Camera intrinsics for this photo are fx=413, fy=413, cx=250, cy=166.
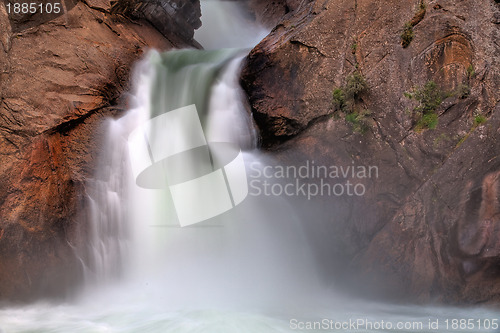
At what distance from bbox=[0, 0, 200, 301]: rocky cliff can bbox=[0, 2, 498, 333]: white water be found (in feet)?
1.21

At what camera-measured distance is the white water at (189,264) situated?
6934 mm

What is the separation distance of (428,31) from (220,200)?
5000 millimetres

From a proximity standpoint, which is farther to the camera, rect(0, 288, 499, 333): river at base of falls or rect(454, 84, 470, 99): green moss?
rect(454, 84, 470, 99): green moss

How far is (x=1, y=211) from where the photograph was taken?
7.19 meters

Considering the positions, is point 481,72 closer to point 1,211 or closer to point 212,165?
point 212,165

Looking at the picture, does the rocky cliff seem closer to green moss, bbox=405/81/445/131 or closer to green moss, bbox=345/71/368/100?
green moss, bbox=345/71/368/100

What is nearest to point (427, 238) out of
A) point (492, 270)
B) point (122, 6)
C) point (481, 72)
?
point (492, 270)

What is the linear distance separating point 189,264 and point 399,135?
14.7 ft

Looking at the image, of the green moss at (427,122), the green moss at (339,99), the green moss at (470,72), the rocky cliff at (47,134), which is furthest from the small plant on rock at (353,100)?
the rocky cliff at (47,134)

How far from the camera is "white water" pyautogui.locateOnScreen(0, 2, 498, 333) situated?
6.93 m

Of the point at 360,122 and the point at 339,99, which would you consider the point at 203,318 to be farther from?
the point at 339,99

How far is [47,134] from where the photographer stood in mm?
7594

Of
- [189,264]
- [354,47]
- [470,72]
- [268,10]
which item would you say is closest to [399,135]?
[470,72]

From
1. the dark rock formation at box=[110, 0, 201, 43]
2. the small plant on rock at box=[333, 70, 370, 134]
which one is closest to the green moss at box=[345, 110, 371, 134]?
the small plant on rock at box=[333, 70, 370, 134]
